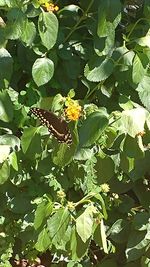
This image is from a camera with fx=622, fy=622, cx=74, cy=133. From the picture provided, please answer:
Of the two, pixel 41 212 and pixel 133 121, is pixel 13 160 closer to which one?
pixel 41 212

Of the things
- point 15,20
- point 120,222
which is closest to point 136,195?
point 120,222

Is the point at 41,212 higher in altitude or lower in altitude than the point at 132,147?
lower

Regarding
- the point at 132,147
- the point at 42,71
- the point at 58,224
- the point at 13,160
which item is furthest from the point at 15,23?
the point at 58,224

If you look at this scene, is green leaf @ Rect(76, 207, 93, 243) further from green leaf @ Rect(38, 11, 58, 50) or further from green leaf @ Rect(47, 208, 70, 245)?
green leaf @ Rect(38, 11, 58, 50)

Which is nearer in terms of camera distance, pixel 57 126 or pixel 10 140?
pixel 57 126

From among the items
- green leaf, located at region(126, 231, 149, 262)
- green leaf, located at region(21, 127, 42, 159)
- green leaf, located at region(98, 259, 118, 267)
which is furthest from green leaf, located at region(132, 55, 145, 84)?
green leaf, located at region(98, 259, 118, 267)

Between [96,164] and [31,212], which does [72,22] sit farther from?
[31,212]

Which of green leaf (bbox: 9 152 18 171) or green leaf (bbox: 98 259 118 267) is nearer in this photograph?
green leaf (bbox: 9 152 18 171)
